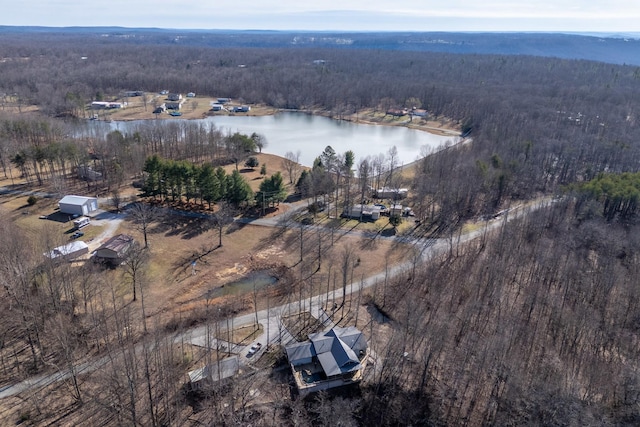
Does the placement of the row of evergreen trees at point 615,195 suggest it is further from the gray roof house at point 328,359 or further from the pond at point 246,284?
the pond at point 246,284

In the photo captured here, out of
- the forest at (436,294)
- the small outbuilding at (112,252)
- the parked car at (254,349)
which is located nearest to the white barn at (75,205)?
the forest at (436,294)

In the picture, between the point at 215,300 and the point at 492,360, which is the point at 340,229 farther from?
the point at 492,360

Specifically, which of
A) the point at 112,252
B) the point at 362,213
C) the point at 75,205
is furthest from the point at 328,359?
the point at 75,205

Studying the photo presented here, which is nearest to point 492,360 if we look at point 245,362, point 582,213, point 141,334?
point 245,362

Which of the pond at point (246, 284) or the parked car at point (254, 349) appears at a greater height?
the parked car at point (254, 349)

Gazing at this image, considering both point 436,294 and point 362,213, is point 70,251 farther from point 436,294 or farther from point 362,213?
point 436,294

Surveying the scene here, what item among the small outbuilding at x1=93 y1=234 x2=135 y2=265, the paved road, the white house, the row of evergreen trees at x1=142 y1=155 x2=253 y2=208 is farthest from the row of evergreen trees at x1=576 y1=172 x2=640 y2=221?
the small outbuilding at x1=93 y1=234 x2=135 y2=265

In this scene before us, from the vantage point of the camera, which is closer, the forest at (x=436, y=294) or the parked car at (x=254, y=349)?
the forest at (x=436, y=294)
